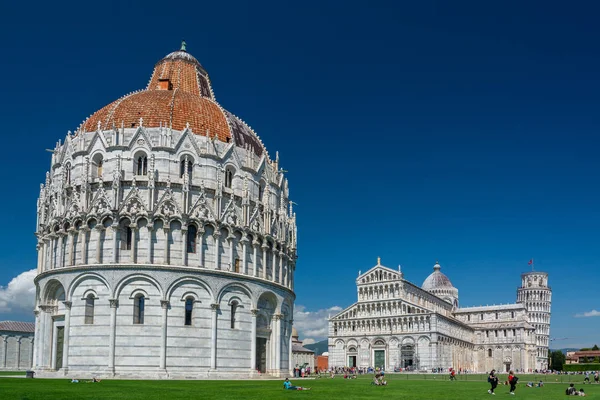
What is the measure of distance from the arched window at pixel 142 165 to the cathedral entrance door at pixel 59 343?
12946 millimetres

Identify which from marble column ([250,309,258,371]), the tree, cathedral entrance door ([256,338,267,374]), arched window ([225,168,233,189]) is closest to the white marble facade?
cathedral entrance door ([256,338,267,374])

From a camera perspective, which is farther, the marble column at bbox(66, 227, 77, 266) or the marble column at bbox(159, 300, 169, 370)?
the marble column at bbox(66, 227, 77, 266)

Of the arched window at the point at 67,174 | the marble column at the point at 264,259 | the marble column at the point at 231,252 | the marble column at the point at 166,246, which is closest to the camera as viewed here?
the marble column at the point at 166,246

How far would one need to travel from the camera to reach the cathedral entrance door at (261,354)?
169ft

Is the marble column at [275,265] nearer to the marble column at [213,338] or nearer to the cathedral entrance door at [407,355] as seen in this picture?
the marble column at [213,338]

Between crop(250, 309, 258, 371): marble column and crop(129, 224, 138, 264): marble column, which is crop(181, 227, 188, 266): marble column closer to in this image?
crop(129, 224, 138, 264): marble column

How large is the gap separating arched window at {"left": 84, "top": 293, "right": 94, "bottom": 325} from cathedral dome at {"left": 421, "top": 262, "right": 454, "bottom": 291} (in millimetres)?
117918

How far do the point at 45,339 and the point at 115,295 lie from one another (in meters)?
7.86

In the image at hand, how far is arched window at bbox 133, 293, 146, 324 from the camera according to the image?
45750mm

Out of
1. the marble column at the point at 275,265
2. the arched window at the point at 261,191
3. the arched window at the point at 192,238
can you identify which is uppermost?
the arched window at the point at 261,191

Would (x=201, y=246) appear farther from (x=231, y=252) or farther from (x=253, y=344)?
(x=253, y=344)

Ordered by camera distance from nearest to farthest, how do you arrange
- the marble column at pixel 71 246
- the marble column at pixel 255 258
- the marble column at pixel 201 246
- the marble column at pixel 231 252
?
1. the marble column at pixel 71 246
2. the marble column at pixel 201 246
3. the marble column at pixel 231 252
4. the marble column at pixel 255 258

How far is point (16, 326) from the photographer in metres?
94.4

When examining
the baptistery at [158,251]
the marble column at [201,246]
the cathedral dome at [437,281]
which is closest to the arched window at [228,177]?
the baptistery at [158,251]
